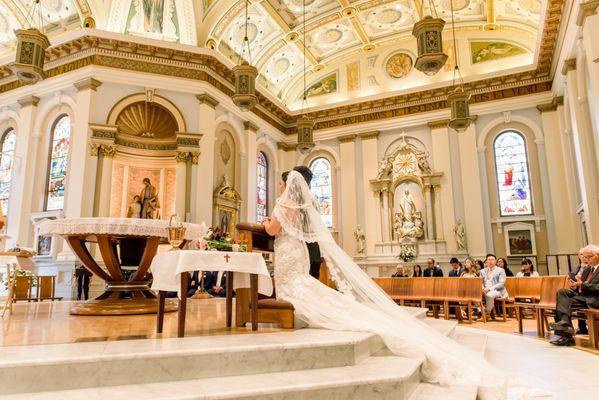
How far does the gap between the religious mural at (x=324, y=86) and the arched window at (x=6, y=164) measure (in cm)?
→ 1019

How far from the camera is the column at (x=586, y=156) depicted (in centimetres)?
953

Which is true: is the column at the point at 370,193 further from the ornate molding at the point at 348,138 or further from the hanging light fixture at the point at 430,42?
the hanging light fixture at the point at 430,42

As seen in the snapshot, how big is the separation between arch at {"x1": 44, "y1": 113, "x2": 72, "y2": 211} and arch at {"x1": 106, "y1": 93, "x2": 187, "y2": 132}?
1454mm

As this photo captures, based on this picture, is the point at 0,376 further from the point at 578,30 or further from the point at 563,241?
the point at 563,241

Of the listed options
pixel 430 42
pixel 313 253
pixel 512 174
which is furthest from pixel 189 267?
pixel 512 174

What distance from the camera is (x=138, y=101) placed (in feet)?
38.2

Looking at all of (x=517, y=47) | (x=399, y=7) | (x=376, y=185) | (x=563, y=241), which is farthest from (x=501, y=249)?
(x=399, y=7)

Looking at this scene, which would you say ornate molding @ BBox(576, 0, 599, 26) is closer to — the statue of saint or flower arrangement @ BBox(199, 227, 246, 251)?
flower arrangement @ BBox(199, 227, 246, 251)

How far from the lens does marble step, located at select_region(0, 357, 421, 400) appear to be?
227cm

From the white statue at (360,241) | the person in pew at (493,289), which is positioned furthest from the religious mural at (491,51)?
the person in pew at (493,289)

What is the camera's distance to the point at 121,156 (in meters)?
11.8

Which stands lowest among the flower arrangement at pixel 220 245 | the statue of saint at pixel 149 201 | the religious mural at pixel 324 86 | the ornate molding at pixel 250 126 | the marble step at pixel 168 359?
the marble step at pixel 168 359

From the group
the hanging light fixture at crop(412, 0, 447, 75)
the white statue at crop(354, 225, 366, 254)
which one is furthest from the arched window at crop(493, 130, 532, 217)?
the hanging light fixture at crop(412, 0, 447, 75)

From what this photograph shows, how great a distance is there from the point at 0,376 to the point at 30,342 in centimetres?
82
